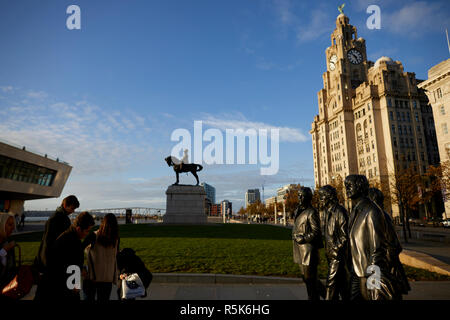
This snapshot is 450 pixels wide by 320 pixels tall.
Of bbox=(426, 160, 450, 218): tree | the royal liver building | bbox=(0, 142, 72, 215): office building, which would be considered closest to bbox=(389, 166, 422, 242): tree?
bbox=(426, 160, 450, 218): tree

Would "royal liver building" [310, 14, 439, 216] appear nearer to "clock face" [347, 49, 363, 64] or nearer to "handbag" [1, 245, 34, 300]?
"clock face" [347, 49, 363, 64]

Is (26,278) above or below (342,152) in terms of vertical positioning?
below

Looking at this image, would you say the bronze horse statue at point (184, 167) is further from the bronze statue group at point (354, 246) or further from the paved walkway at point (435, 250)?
the bronze statue group at point (354, 246)

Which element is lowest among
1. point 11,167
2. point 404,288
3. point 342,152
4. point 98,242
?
point 404,288

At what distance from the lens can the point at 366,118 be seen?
2837 inches

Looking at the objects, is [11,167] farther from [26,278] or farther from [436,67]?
[436,67]

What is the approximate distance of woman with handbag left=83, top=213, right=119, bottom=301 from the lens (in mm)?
4363

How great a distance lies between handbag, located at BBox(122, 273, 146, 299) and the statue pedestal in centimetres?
2778

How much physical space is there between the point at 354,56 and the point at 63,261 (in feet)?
328

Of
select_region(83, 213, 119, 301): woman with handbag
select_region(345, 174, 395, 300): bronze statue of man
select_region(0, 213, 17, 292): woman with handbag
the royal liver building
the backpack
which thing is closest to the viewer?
select_region(345, 174, 395, 300): bronze statue of man

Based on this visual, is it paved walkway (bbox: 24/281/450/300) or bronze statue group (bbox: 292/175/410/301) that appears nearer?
bronze statue group (bbox: 292/175/410/301)
